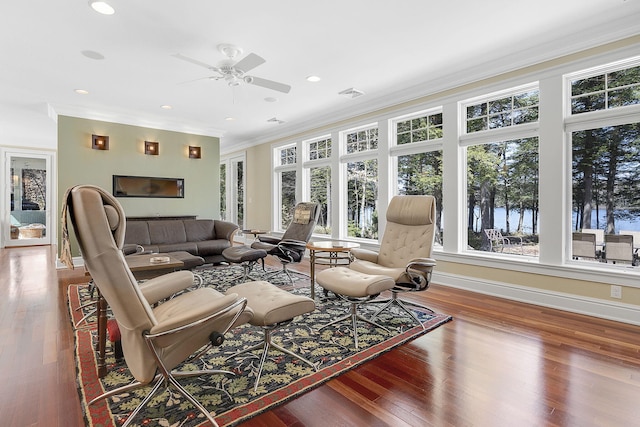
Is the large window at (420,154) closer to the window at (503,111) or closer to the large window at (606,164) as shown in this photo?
the window at (503,111)

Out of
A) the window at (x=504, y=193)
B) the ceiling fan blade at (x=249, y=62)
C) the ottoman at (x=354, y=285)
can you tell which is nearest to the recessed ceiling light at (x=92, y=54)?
the ceiling fan blade at (x=249, y=62)

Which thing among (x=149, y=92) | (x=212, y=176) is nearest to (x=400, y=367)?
(x=149, y=92)

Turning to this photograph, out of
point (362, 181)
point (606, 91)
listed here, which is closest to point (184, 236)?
point (362, 181)

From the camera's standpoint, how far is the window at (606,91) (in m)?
3.11

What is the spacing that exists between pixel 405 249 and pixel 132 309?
2545 mm

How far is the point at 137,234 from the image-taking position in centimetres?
529

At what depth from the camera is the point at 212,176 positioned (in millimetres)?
7320

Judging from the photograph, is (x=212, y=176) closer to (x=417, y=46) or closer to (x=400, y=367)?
(x=417, y=46)

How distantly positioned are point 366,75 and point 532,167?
7.56 feet

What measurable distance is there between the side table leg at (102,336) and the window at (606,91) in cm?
461

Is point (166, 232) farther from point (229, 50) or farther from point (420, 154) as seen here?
point (420, 154)

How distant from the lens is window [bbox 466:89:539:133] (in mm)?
3752

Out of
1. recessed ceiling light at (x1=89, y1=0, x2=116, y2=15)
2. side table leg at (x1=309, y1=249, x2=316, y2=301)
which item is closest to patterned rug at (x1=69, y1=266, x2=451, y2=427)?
side table leg at (x1=309, y1=249, x2=316, y2=301)

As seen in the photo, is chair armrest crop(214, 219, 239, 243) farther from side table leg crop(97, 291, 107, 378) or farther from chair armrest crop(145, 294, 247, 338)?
chair armrest crop(145, 294, 247, 338)
